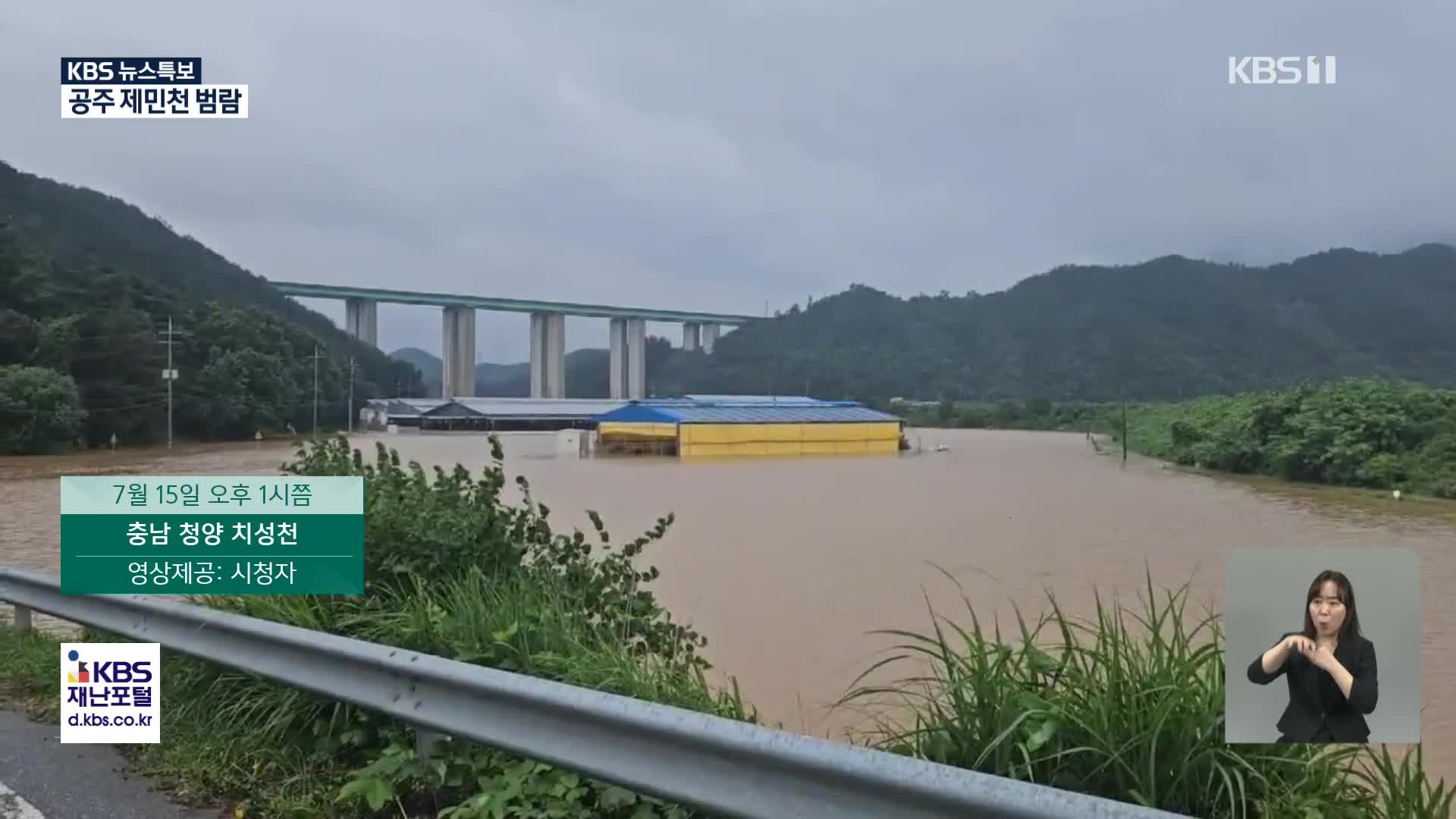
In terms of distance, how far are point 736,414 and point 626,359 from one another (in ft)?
84.1

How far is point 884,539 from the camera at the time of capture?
1325 centimetres

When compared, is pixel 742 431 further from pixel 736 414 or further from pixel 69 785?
pixel 69 785

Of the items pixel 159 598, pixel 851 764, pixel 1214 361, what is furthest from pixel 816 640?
pixel 1214 361

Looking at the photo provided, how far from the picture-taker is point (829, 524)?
1514 cm

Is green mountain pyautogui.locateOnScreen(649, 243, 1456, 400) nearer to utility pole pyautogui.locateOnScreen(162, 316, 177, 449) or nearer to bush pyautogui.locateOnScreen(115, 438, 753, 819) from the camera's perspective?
bush pyautogui.locateOnScreen(115, 438, 753, 819)

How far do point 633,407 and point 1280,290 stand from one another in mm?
26288

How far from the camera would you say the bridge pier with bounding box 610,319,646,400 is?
65.9m

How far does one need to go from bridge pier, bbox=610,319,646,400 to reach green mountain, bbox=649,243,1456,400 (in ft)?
21.7

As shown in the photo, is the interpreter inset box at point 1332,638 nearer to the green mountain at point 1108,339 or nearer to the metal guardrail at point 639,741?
the metal guardrail at point 639,741

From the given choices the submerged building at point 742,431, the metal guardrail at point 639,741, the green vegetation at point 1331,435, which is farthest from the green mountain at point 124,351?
the metal guardrail at point 639,741

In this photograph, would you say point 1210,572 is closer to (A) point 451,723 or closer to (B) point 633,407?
(A) point 451,723

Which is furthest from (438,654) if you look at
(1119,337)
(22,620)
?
(1119,337)
